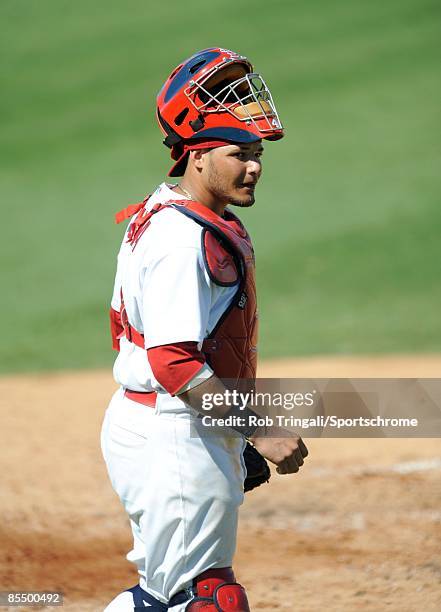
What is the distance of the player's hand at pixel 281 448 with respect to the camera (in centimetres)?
318

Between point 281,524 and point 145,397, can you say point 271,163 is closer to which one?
point 281,524

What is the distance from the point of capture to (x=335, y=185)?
13453 mm

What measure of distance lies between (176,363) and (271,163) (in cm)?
1127

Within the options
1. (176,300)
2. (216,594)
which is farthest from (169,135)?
(216,594)

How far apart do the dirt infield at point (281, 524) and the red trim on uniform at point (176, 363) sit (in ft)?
6.75

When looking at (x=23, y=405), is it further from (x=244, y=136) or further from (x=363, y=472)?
(x=244, y=136)

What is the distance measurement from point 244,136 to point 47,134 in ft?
42.7

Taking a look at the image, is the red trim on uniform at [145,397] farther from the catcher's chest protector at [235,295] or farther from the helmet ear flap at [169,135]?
the helmet ear flap at [169,135]

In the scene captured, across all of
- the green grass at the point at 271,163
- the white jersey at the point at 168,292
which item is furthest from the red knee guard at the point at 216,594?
the green grass at the point at 271,163

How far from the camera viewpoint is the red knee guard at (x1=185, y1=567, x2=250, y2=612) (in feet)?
A: 11.0

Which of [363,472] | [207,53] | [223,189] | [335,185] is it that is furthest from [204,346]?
[335,185]

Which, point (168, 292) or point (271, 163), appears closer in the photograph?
point (168, 292)

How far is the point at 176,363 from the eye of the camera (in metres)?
3.12

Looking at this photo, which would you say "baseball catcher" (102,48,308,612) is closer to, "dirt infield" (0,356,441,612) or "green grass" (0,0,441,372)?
"dirt infield" (0,356,441,612)
